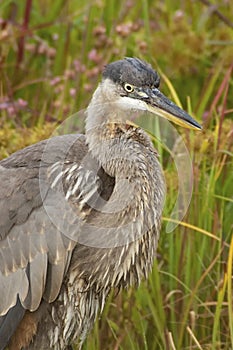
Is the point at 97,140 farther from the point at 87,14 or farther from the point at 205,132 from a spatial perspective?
the point at 87,14

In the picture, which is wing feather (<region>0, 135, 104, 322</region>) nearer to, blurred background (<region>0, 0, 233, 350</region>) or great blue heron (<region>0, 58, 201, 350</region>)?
great blue heron (<region>0, 58, 201, 350</region>)

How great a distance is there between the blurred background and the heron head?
352mm

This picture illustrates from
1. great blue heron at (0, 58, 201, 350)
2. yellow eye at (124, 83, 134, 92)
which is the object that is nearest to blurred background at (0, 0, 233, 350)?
great blue heron at (0, 58, 201, 350)

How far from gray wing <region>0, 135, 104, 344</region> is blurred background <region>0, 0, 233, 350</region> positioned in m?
0.41

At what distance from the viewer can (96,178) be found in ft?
12.2

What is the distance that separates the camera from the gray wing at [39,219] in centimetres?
363

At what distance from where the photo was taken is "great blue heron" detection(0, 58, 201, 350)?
143 inches

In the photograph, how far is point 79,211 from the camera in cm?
367

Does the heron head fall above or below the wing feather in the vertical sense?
above

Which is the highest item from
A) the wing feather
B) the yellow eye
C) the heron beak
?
the yellow eye

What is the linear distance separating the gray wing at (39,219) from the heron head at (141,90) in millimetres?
289

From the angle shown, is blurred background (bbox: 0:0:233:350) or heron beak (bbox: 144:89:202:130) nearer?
heron beak (bbox: 144:89:202:130)

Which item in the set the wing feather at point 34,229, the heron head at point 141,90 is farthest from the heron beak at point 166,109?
the wing feather at point 34,229

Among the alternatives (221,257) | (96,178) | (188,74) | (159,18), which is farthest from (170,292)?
(159,18)
